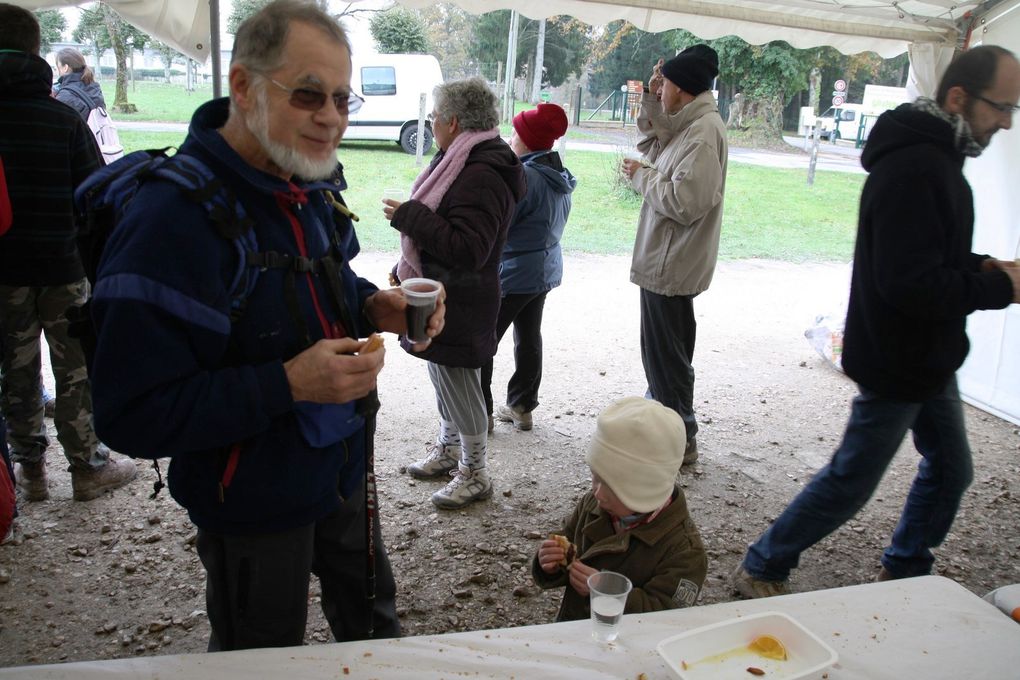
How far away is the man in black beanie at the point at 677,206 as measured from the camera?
3.50 m

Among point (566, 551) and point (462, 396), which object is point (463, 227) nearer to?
point (462, 396)

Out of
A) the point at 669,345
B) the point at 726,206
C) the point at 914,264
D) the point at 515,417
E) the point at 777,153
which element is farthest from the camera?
the point at 777,153

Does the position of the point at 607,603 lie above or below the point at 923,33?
below

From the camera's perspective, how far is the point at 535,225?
3830 mm

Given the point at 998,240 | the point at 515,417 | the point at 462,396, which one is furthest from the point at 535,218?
the point at 998,240

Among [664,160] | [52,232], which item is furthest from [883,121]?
[52,232]

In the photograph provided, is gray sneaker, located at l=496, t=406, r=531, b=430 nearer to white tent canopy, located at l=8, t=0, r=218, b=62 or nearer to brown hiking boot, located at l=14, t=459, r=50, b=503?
brown hiking boot, located at l=14, t=459, r=50, b=503

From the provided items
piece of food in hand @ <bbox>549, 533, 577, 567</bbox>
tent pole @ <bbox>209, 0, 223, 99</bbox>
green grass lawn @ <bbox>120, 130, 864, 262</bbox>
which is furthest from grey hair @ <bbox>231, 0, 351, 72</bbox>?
green grass lawn @ <bbox>120, 130, 864, 262</bbox>

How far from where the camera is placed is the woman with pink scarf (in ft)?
9.60

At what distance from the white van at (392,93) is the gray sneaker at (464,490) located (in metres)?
11.4

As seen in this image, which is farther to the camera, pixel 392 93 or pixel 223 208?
pixel 392 93

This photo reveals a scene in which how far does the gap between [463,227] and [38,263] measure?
1.81 metres

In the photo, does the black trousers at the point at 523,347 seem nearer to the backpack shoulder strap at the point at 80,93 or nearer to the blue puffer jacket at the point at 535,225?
the blue puffer jacket at the point at 535,225

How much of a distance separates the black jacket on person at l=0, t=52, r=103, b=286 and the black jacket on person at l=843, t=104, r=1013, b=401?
10.2 ft
